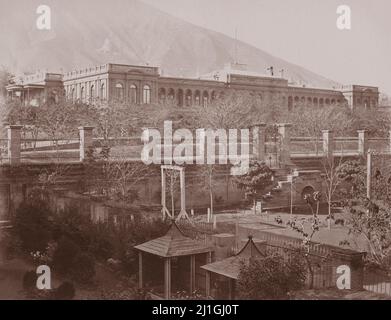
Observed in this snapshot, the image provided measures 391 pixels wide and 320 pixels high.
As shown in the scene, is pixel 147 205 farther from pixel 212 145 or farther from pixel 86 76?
pixel 86 76

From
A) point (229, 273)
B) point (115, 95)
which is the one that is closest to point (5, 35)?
point (229, 273)

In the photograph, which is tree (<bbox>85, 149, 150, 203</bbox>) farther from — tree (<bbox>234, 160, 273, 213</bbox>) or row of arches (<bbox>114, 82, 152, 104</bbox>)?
row of arches (<bbox>114, 82, 152, 104</bbox>)

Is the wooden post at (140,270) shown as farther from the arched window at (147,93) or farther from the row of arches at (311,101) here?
the arched window at (147,93)

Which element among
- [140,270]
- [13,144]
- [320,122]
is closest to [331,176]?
[140,270]

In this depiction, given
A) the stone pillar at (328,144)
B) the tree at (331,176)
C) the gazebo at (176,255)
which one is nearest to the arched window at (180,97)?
the stone pillar at (328,144)

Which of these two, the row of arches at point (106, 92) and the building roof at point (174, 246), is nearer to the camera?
the building roof at point (174, 246)

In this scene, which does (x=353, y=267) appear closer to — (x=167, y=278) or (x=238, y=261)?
(x=238, y=261)

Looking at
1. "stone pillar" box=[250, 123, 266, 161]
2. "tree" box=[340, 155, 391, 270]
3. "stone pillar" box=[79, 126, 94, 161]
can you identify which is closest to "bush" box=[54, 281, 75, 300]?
"stone pillar" box=[79, 126, 94, 161]
